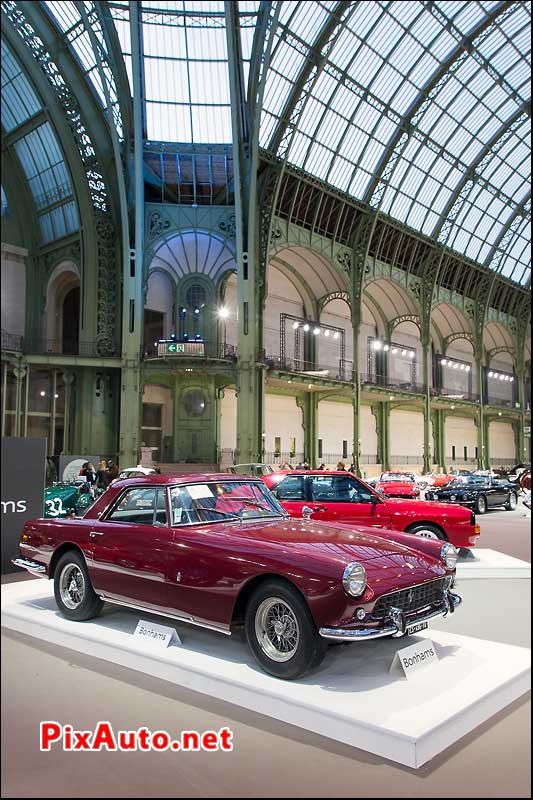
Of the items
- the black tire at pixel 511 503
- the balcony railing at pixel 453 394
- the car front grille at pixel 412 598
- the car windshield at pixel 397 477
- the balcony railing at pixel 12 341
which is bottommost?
the black tire at pixel 511 503

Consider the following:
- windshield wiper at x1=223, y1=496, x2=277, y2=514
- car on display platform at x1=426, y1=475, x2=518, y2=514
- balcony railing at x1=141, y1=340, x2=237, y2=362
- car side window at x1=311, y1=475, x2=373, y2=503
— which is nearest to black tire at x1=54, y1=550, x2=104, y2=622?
windshield wiper at x1=223, y1=496, x2=277, y2=514

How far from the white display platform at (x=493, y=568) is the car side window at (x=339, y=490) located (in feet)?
5.74

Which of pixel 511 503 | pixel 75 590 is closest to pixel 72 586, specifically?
pixel 75 590

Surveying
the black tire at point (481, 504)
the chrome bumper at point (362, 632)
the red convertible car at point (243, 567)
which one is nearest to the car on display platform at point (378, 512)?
the red convertible car at point (243, 567)

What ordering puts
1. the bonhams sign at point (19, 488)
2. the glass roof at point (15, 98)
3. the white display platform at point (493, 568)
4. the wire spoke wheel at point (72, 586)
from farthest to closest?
the glass roof at point (15, 98), the bonhams sign at point (19, 488), the white display platform at point (493, 568), the wire spoke wheel at point (72, 586)

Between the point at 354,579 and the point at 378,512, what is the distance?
5427 millimetres

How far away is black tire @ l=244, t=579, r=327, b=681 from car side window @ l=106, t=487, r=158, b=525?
1454 mm

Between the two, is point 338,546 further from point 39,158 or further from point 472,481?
point 39,158

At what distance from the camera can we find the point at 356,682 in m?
4.29

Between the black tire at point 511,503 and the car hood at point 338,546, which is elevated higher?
the car hood at point 338,546

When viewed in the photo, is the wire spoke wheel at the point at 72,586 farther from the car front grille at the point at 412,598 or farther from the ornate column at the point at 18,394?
the ornate column at the point at 18,394

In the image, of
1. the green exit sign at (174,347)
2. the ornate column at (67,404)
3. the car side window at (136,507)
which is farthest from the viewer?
the ornate column at (67,404)

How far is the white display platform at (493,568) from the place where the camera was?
347 inches

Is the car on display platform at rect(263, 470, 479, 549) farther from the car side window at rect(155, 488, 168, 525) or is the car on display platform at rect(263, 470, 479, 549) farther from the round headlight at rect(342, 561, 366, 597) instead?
the round headlight at rect(342, 561, 366, 597)
